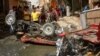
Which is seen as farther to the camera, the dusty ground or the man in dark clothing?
the man in dark clothing

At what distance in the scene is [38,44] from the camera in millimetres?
23516

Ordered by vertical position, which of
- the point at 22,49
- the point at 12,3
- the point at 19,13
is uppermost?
the point at 12,3

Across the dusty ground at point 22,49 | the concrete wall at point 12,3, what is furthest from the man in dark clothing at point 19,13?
the dusty ground at point 22,49

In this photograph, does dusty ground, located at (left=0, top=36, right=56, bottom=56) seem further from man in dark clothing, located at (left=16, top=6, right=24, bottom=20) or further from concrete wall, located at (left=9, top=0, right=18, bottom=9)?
concrete wall, located at (left=9, top=0, right=18, bottom=9)

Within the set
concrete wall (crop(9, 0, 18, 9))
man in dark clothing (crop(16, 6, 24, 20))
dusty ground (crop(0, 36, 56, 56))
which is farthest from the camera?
concrete wall (crop(9, 0, 18, 9))

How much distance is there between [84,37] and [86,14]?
4.06 metres

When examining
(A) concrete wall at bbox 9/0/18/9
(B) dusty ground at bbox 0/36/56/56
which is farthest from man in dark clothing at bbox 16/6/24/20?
(B) dusty ground at bbox 0/36/56/56

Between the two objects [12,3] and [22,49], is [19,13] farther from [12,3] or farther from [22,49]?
[22,49]

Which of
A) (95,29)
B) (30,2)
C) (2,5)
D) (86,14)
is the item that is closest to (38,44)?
(86,14)

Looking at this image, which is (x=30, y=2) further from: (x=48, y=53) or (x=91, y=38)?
(x=91, y=38)

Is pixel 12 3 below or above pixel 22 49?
above

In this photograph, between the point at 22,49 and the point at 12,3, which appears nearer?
the point at 22,49

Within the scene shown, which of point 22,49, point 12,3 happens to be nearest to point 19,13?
point 12,3

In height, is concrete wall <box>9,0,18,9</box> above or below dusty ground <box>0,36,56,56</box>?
above
